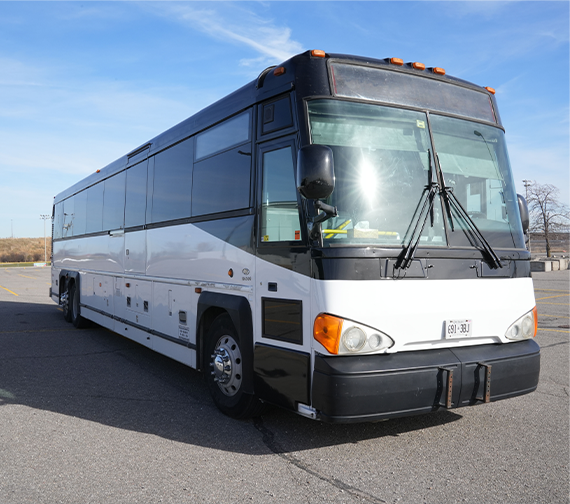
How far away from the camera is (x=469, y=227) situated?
4.58m

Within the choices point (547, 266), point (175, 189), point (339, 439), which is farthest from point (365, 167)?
point (547, 266)

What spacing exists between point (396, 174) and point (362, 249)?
78 cm

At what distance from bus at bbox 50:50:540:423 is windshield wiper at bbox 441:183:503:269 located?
1 cm

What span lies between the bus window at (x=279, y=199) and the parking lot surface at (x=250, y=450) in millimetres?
1754

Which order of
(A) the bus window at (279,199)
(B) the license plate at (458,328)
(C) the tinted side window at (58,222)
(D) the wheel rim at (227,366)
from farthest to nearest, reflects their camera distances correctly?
(C) the tinted side window at (58,222) < (D) the wheel rim at (227,366) < (A) the bus window at (279,199) < (B) the license plate at (458,328)

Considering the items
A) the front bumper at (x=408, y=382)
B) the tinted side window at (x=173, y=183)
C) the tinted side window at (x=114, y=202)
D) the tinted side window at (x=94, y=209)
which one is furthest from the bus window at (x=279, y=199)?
the tinted side window at (x=94, y=209)

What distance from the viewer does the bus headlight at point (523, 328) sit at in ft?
15.3

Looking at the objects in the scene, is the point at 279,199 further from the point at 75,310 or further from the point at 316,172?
the point at 75,310

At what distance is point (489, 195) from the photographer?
4.90 meters

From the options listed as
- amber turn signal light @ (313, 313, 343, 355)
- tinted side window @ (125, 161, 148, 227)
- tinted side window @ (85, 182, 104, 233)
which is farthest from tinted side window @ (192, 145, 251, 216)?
tinted side window @ (85, 182, 104, 233)

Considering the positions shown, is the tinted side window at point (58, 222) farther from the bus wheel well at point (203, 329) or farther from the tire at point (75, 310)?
the bus wheel well at point (203, 329)

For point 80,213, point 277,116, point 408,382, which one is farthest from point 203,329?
point 80,213

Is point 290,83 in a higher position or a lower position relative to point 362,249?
higher

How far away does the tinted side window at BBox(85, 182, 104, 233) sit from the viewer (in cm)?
1045
